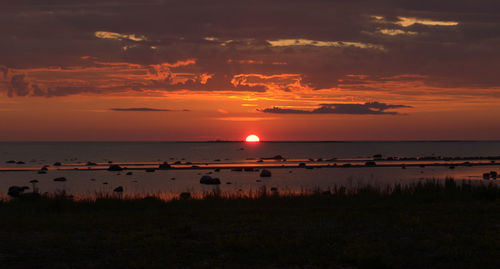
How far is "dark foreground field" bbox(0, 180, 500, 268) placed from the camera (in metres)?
10.2

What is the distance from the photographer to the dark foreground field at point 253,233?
10.2 meters

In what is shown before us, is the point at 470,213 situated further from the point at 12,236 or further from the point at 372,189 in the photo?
the point at 12,236

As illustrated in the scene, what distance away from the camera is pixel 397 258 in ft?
33.5

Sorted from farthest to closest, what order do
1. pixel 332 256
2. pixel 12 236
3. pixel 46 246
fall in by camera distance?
pixel 12 236 → pixel 46 246 → pixel 332 256

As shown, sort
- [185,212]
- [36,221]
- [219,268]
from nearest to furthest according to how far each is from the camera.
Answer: [219,268] < [36,221] < [185,212]

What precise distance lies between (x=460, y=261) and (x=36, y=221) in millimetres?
12374

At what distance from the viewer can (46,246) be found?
1187 centimetres

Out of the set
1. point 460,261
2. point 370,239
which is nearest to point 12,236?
point 370,239

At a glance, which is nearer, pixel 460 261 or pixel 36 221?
pixel 460 261

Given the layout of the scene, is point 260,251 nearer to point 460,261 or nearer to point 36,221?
point 460,261

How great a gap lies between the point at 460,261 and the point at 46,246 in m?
9.05

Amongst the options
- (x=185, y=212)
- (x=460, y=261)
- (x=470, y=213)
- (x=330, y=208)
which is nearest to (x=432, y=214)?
(x=470, y=213)

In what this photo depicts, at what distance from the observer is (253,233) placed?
43.9 ft

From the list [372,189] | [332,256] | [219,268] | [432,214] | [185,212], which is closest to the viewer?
[219,268]
